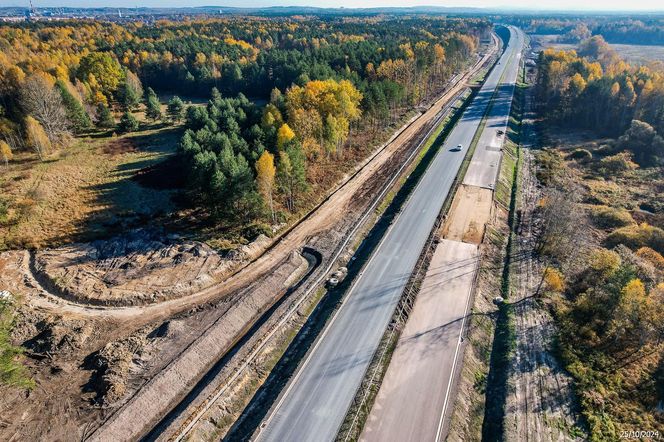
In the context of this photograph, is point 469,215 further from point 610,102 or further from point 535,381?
point 610,102

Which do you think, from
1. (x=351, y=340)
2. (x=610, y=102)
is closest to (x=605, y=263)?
(x=351, y=340)

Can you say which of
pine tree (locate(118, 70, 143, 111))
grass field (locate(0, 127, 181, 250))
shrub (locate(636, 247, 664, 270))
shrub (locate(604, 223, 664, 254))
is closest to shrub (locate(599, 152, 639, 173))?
shrub (locate(604, 223, 664, 254))

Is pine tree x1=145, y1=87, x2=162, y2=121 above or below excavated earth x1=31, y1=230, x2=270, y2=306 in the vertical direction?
above

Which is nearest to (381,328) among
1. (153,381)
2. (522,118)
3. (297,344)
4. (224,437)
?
(297,344)

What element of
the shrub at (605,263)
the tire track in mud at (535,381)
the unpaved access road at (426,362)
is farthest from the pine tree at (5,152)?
the shrub at (605,263)

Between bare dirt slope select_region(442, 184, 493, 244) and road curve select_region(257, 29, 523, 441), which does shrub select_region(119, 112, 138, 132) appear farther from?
bare dirt slope select_region(442, 184, 493, 244)

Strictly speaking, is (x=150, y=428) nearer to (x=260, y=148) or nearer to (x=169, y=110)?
(x=260, y=148)
